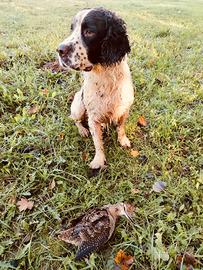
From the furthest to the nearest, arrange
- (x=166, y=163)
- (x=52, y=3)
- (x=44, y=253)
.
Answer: (x=52, y=3), (x=166, y=163), (x=44, y=253)

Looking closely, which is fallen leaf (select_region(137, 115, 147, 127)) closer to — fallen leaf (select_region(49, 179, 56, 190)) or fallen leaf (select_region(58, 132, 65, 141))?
fallen leaf (select_region(58, 132, 65, 141))

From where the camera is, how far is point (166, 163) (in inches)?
124

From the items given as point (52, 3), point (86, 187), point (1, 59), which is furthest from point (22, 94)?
point (52, 3)

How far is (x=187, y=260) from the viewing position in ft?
7.50

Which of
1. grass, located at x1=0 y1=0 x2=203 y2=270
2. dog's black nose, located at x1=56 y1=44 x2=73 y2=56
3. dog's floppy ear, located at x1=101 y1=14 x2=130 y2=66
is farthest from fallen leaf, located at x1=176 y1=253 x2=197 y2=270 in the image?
dog's black nose, located at x1=56 y1=44 x2=73 y2=56

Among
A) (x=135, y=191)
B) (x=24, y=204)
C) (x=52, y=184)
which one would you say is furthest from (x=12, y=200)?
(x=135, y=191)

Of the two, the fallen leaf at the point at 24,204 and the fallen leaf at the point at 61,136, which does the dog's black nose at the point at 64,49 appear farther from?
the fallen leaf at the point at 24,204

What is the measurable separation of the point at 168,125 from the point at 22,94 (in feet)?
5.57

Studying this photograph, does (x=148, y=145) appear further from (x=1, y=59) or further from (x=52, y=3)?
(x=52, y=3)

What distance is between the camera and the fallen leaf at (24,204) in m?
2.71

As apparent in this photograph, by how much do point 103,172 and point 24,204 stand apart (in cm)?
77

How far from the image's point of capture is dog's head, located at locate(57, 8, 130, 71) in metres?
2.53

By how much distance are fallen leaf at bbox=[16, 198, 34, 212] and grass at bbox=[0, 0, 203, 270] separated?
0.04 meters

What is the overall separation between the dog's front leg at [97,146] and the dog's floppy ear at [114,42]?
64 cm
